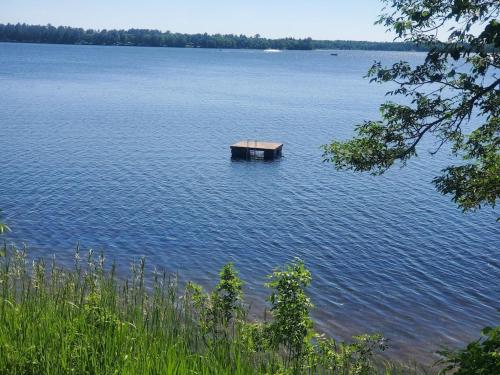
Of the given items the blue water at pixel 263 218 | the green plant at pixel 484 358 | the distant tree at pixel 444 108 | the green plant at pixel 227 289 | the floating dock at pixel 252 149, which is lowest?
the blue water at pixel 263 218

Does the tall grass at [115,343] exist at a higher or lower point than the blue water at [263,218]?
higher

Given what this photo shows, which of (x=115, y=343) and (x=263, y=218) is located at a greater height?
(x=115, y=343)

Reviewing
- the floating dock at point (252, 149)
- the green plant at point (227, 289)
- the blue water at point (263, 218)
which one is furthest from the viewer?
the floating dock at point (252, 149)

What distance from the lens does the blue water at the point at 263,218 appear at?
23.5 metres

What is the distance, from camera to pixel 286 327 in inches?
406

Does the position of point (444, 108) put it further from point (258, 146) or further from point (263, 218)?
point (258, 146)

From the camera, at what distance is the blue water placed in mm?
23500

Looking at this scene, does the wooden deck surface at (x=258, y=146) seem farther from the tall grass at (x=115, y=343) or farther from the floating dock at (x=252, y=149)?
the tall grass at (x=115, y=343)

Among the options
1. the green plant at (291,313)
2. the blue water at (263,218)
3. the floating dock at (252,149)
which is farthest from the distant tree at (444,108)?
the floating dock at (252,149)

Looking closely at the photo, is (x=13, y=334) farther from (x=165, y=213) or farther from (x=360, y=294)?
(x=165, y=213)

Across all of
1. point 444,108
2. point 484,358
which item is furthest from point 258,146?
point 484,358

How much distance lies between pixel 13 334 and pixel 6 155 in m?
42.2

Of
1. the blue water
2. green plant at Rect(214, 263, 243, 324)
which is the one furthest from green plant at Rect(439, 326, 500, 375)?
the blue water

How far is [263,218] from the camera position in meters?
34.7
